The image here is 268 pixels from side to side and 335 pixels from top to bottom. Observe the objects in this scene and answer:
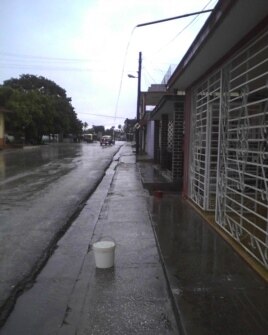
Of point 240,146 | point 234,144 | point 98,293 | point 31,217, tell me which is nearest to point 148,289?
point 98,293

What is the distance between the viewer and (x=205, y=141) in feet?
33.0

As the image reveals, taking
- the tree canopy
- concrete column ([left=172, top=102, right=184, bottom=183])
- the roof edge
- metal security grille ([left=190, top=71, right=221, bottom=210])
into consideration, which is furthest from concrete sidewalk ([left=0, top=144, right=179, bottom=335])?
the tree canopy

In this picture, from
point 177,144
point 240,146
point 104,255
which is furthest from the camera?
point 177,144

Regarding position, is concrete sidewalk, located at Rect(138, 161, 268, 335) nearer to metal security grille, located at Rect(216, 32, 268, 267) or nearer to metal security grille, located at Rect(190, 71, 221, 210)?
metal security grille, located at Rect(216, 32, 268, 267)

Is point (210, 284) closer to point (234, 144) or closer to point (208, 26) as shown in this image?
point (208, 26)

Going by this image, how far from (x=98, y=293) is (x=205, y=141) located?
5.49 metres

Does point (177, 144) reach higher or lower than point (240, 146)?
lower

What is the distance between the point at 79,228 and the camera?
30.1ft

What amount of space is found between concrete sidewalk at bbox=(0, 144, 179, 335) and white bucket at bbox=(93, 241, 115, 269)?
0.10 metres

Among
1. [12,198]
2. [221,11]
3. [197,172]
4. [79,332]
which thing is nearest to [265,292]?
[79,332]

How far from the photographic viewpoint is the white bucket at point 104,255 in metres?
6.13

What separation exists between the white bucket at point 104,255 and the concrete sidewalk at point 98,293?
0.10 metres

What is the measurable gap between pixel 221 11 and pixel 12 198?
8.72 meters

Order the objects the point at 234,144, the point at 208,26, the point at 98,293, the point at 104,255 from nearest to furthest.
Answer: the point at 98,293
the point at 104,255
the point at 208,26
the point at 234,144
